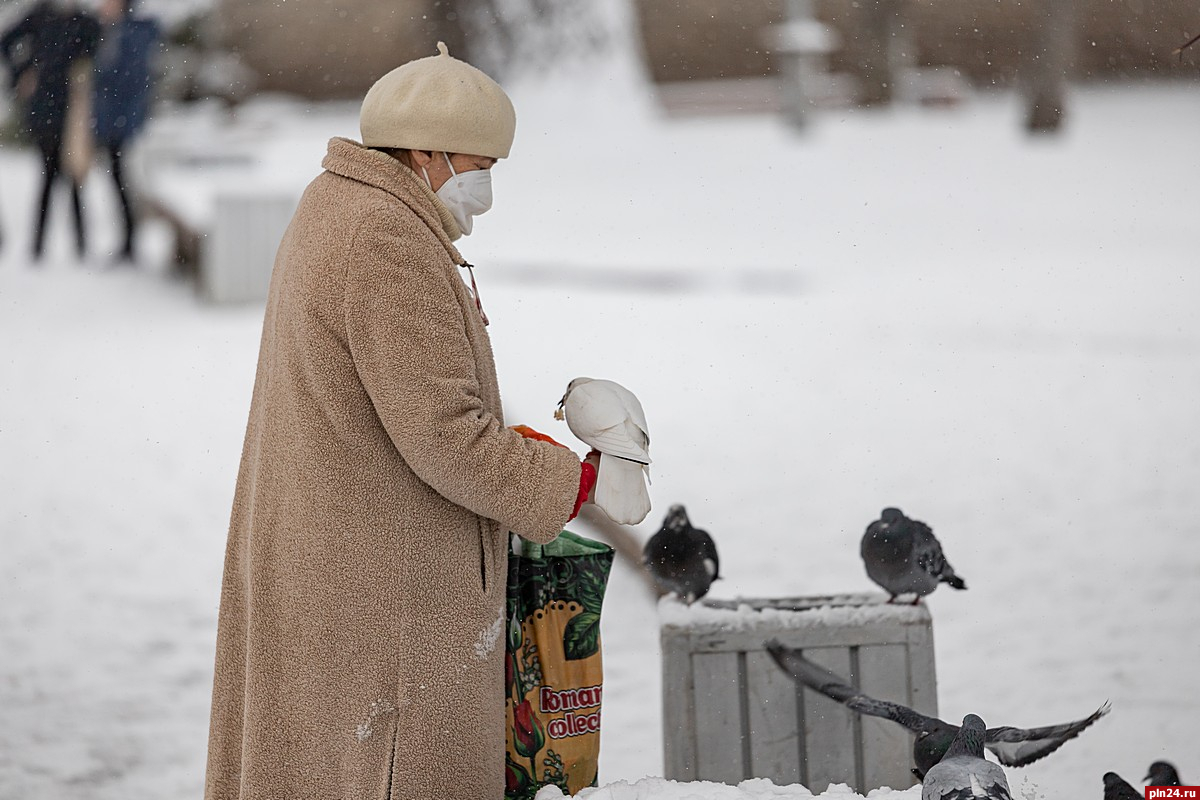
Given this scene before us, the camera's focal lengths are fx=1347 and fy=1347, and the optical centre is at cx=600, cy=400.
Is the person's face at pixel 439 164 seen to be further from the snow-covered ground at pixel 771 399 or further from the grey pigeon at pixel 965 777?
the grey pigeon at pixel 965 777

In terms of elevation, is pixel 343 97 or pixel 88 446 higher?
pixel 343 97

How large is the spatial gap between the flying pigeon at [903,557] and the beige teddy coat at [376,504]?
103 centimetres

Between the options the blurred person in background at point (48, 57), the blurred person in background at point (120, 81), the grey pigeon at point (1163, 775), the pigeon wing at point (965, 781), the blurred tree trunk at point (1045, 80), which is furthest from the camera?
the blurred tree trunk at point (1045, 80)

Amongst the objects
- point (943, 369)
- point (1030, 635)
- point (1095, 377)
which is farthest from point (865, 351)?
point (1030, 635)

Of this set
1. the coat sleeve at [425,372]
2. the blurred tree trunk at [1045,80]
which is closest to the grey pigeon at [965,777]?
the coat sleeve at [425,372]

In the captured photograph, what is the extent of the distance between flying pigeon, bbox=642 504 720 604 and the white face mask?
1.11 meters

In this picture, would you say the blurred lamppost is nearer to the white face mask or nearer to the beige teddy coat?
the white face mask

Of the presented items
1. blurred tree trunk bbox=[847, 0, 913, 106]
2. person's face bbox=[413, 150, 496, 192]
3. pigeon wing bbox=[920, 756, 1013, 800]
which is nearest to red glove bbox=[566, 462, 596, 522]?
person's face bbox=[413, 150, 496, 192]

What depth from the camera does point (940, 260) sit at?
29.0 feet

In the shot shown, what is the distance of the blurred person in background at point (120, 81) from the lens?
→ 7.29 m

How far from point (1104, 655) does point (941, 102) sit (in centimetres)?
1009

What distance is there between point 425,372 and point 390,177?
292 mm

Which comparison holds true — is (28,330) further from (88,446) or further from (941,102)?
(941,102)

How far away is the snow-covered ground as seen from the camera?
368 centimetres
